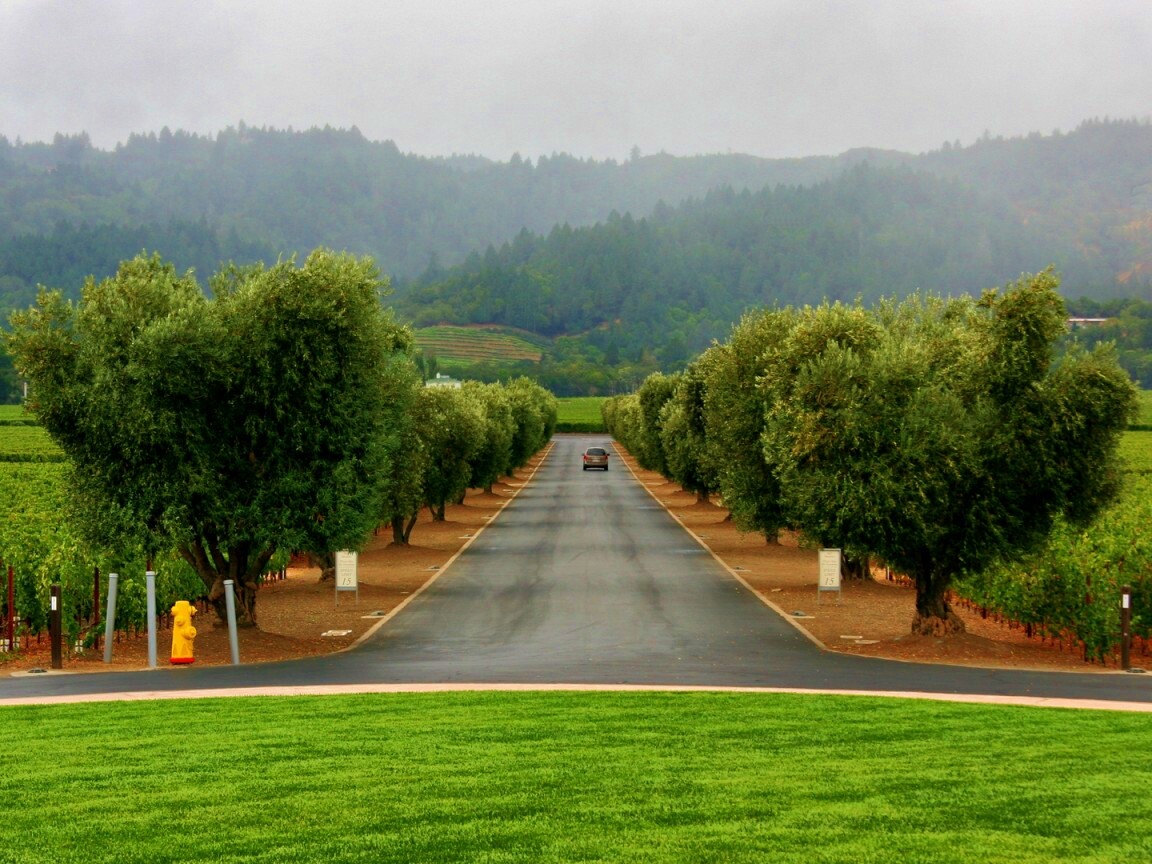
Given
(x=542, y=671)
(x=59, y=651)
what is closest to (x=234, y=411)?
(x=59, y=651)

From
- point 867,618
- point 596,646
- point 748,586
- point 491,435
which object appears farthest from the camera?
point 491,435

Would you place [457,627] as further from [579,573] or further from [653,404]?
[653,404]

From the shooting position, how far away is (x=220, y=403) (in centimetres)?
2325

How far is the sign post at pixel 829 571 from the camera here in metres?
29.0

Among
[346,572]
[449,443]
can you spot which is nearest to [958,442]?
[346,572]

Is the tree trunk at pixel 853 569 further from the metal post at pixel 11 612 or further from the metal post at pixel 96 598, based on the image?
the metal post at pixel 11 612

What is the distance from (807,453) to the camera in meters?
23.3

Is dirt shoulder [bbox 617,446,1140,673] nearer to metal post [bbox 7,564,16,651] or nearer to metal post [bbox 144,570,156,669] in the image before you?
metal post [bbox 144,570,156,669]

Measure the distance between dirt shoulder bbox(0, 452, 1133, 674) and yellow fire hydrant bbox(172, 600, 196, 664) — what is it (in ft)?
1.02

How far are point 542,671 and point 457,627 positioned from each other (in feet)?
20.5

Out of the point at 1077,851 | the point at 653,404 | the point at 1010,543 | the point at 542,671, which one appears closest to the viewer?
the point at 1077,851

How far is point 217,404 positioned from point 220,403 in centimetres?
5

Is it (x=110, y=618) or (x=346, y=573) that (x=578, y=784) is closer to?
(x=110, y=618)

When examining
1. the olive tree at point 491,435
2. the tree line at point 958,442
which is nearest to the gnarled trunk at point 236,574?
the tree line at point 958,442
